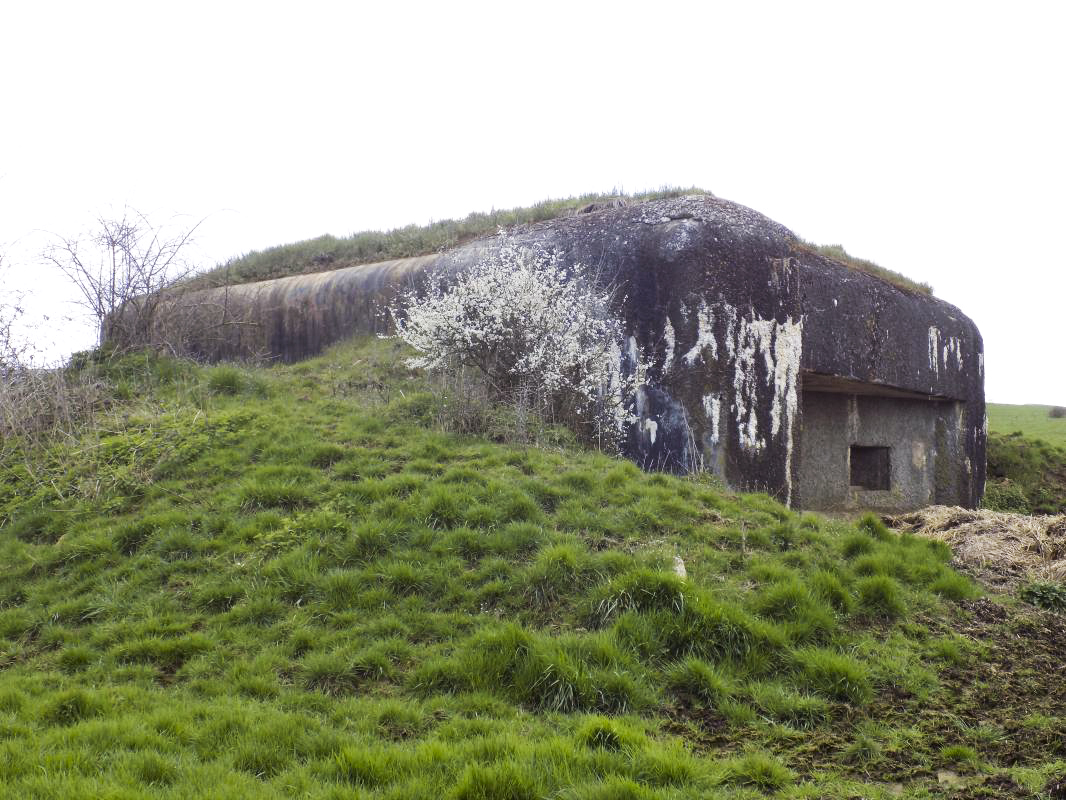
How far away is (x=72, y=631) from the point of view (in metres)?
5.39

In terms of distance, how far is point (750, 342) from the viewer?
855 centimetres

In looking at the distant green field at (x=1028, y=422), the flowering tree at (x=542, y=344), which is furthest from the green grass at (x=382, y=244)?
the distant green field at (x=1028, y=422)

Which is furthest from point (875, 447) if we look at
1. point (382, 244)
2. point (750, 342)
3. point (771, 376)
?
point (382, 244)

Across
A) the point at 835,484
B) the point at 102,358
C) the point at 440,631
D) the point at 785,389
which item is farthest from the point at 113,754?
the point at 835,484

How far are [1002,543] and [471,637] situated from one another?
485 centimetres

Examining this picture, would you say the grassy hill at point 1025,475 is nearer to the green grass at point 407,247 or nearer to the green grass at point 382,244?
the green grass at point 407,247

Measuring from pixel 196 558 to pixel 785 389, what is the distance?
5700 millimetres

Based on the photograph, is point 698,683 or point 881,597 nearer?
point 698,683

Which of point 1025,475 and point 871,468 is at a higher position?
point 871,468

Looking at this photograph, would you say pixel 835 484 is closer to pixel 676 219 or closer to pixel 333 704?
pixel 676 219

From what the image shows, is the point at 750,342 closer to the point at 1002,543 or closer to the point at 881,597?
the point at 1002,543

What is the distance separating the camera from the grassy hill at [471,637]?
3674 mm

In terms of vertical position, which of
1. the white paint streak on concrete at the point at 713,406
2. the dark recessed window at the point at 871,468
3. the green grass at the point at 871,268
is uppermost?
the green grass at the point at 871,268

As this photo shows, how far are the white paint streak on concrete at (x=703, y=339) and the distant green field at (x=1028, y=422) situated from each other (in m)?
13.3
